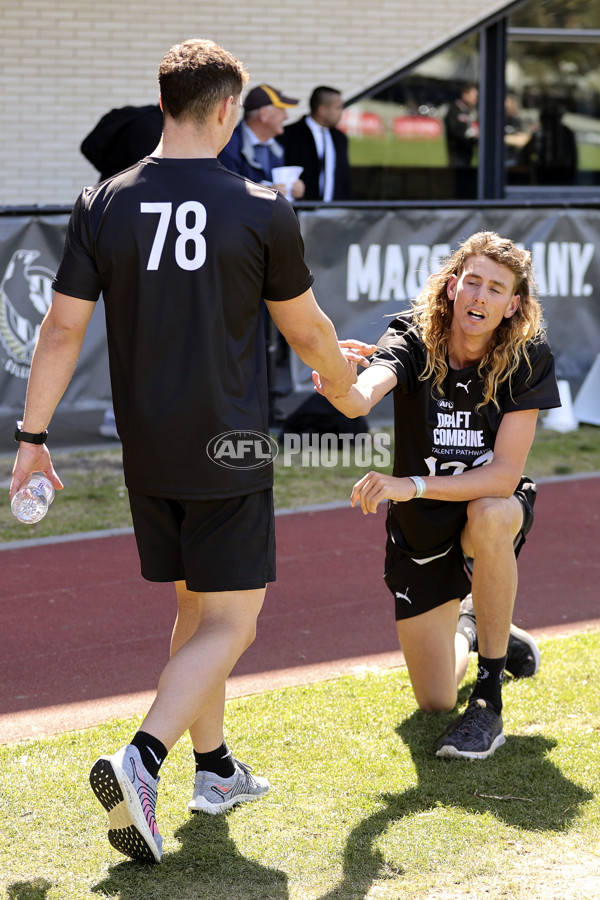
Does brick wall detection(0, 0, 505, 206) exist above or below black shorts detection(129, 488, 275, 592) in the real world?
above

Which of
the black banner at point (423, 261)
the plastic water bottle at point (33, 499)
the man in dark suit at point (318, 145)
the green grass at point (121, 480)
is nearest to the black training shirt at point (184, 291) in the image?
the plastic water bottle at point (33, 499)

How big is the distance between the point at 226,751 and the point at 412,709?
0.93m

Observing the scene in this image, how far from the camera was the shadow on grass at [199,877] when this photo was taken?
2.69 metres

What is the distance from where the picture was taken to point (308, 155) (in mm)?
9367

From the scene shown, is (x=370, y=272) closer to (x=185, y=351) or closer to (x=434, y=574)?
(x=434, y=574)

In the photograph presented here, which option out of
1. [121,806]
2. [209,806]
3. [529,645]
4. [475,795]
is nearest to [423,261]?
[529,645]

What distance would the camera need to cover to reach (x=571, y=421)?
28.4 ft

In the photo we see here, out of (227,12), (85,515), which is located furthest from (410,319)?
(227,12)

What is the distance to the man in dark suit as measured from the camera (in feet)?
30.6

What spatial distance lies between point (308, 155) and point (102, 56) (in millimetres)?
2800

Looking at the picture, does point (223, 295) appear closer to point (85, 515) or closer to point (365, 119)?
point (85, 515)

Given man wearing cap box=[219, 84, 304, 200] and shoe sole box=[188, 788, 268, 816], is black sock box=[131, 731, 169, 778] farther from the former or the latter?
man wearing cap box=[219, 84, 304, 200]

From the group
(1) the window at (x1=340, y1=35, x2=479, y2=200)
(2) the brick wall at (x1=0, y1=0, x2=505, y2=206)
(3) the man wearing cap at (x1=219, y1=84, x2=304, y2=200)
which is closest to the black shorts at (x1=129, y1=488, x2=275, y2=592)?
(3) the man wearing cap at (x1=219, y1=84, x2=304, y2=200)

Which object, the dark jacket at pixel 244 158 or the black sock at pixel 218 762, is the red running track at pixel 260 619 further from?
the dark jacket at pixel 244 158
